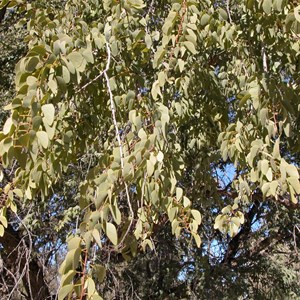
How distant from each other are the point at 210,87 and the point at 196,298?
112 inches

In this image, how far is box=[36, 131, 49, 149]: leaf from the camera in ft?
3.21

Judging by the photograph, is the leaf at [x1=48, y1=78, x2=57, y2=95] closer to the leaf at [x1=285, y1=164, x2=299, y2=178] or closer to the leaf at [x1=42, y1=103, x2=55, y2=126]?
the leaf at [x1=42, y1=103, x2=55, y2=126]

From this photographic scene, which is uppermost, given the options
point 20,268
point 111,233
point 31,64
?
point 20,268

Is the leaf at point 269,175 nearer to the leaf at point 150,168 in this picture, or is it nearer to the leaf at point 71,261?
the leaf at point 150,168

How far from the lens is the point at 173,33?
1.46m

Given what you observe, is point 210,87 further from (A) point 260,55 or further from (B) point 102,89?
(B) point 102,89

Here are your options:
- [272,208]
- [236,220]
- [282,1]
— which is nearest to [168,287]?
[272,208]

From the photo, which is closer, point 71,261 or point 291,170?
point 71,261

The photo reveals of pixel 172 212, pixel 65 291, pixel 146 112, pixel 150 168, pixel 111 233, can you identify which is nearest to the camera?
pixel 65 291

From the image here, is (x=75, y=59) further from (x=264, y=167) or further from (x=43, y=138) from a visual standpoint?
(x=264, y=167)

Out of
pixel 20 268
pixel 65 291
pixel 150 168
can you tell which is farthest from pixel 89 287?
pixel 20 268

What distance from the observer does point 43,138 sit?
0.98m

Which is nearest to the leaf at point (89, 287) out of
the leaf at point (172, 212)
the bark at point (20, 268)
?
the leaf at point (172, 212)

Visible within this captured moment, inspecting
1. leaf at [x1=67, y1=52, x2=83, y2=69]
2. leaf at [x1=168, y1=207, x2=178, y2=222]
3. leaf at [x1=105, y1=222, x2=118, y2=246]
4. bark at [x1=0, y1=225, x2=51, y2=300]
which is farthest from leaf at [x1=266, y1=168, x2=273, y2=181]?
bark at [x1=0, y1=225, x2=51, y2=300]
